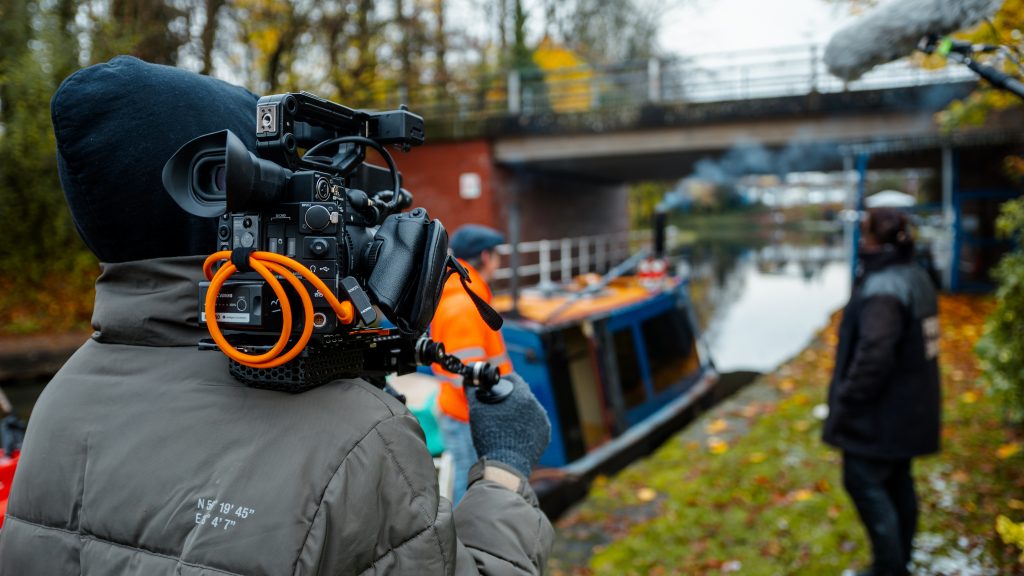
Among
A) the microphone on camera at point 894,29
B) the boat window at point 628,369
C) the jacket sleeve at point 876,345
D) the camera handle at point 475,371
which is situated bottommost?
the boat window at point 628,369

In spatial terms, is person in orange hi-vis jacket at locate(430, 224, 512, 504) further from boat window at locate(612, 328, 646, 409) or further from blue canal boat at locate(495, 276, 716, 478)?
boat window at locate(612, 328, 646, 409)

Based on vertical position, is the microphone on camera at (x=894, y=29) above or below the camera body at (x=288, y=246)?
above

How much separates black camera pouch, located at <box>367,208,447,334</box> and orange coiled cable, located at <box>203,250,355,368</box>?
4.3 inches

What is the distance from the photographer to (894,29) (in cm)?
238

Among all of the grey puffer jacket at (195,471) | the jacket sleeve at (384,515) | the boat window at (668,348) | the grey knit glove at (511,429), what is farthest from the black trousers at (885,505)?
the boat window at (668,348)

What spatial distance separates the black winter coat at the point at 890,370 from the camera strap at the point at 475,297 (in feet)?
8.30

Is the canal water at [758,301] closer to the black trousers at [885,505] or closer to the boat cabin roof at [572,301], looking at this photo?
the boat cabin roof at [572,301]

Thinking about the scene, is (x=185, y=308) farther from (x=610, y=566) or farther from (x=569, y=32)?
(x=569, y=32)

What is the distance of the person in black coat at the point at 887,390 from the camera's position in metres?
3.37

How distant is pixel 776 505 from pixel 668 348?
3.42m

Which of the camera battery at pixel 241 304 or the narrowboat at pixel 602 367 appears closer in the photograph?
the camera battery at pixel 241 304

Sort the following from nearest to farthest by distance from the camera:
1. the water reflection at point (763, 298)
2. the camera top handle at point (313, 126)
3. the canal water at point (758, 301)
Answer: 1. the camera top handle at point (313, 126)
2. the canal water at point (758, 301)
3. the water reflection at point (763, 298)

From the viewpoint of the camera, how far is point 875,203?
152 inches

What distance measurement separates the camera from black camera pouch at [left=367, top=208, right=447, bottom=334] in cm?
122
